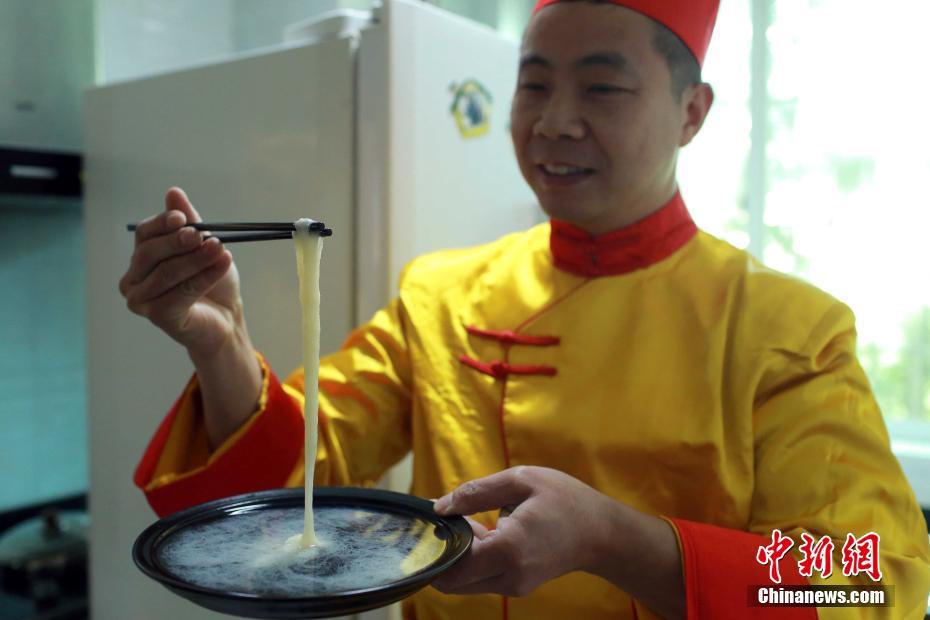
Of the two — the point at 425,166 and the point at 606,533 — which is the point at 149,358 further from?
the point at 606,533

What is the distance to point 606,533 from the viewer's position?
33.6 inches

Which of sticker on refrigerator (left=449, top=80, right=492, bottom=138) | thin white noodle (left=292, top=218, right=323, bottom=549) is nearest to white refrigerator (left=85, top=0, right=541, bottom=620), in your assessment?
sticker on refrigerator (left=449, top=80, right=492, bottom=138)

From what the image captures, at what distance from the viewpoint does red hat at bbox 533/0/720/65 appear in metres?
1.02

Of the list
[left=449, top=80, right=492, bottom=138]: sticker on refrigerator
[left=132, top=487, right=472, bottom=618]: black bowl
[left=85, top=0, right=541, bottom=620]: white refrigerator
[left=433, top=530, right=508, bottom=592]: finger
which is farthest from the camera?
[left=449, top=80, right=492, bottom=138]: sticker on refrigerator

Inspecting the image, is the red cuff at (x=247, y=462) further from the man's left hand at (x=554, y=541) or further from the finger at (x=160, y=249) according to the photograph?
the man's left hand at (x=554, y=541)

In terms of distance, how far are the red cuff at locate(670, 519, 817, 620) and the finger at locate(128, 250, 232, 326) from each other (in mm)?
597

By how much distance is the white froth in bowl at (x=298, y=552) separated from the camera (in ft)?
2.38

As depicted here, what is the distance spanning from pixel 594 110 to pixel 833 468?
0.52 metres

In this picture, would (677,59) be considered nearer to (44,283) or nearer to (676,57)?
(676,57)

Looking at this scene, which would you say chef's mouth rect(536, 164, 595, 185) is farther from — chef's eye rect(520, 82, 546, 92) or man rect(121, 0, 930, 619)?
chef's eye rect(520, 82, 546, 92)

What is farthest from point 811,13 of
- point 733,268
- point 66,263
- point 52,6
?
point 66,263

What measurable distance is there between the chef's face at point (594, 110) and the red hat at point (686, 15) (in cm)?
1

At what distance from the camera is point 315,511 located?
93 centimetres

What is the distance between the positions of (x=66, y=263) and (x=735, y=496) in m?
1.97
